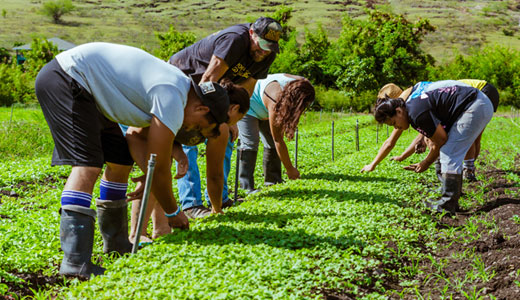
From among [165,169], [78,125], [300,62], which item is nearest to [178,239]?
[165,169]

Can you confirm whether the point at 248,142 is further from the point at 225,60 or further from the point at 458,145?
the point at 458,145

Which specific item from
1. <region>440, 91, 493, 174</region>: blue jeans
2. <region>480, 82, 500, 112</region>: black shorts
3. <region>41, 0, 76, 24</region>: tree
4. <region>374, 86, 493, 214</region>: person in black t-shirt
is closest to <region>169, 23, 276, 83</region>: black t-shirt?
<region>374, 86, 493, 214</region>: person in black t-shirt

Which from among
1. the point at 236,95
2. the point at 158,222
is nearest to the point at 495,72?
the point at 236,95

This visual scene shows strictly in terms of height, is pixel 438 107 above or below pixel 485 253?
above

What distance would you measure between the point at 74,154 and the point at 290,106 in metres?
Answer: 3.06

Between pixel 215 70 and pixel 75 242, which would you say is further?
pixel 215 70

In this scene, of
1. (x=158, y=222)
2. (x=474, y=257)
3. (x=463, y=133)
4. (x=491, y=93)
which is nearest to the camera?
(x=474, y=257)

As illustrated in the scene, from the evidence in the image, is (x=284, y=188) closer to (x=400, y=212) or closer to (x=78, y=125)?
(x=400, y=212)

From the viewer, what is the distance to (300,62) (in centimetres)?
4125

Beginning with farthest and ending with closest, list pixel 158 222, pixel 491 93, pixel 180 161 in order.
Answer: pixel 491 93, pixel 158 222, pixel 180 161

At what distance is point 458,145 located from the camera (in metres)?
5.49

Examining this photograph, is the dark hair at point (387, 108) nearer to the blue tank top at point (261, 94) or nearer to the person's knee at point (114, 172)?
the blue tank top at point (261, 94)

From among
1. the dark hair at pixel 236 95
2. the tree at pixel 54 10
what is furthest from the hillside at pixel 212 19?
the dark hair at pixel 236 95

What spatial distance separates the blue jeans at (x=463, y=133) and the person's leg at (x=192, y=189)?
2782 mm
